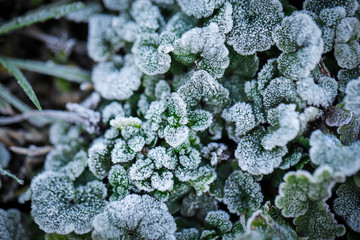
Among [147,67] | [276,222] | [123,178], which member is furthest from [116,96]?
[276,222]

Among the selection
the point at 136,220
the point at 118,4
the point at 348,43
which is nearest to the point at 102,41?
the point at 118,4

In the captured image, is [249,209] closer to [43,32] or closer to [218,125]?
[218,125]

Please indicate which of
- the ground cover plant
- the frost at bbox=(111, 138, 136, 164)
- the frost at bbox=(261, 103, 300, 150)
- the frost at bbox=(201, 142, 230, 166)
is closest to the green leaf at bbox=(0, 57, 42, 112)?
the ground cover plant

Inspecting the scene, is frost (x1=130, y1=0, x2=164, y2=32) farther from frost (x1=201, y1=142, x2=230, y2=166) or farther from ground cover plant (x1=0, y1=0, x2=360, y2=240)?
frost (x1=201, y1=142, x2=230, y2=166)

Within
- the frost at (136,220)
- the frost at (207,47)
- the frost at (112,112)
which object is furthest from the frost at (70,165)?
the frost at (207,47)

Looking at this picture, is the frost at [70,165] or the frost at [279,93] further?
the frost at [70,165]

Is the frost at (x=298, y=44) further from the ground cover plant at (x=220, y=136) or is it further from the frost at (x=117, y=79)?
the frost at (x=117, y=79)
